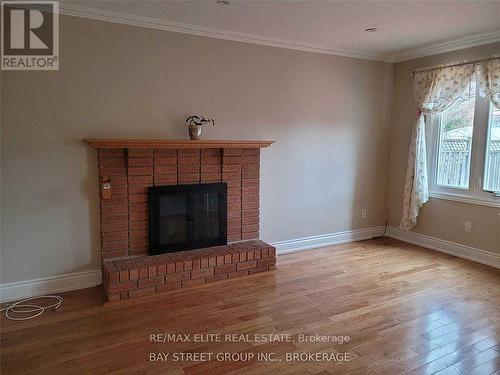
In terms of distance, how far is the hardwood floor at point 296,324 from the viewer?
6.97 feet

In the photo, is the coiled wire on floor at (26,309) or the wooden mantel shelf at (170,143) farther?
the wooden mantel shelf at (170,143)

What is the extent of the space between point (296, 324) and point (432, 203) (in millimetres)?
2776

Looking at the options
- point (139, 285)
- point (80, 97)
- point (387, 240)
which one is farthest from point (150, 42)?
point (387, 240)

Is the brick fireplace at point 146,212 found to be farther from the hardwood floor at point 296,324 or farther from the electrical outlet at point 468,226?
the electrical outlet at point 468,226

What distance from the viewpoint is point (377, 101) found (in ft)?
15.5

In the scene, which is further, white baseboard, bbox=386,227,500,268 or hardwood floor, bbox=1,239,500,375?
white baseboard, bbox=386,227,500,268

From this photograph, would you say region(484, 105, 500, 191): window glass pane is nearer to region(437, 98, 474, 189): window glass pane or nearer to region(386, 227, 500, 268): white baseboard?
region(437, 98, 474, 189): window glass pane

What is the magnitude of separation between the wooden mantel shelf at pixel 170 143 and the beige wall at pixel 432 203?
6.75 ft

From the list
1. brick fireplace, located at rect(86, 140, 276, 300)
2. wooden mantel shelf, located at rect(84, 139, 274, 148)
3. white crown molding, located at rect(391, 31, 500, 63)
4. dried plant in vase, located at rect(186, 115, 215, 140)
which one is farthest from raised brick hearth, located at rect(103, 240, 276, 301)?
white crown molding, located at rect(391, 31, 500, 63)

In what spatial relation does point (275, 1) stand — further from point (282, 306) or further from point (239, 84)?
point (282, 306)

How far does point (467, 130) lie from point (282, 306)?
9.65 feet

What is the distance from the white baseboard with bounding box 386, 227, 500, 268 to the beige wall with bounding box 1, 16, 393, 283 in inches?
22.1

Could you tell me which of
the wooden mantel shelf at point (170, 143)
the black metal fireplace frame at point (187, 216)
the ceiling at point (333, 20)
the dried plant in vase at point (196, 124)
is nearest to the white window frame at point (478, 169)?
the ceiling at point (333, 20)

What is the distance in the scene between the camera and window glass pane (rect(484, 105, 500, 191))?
3736 mm
